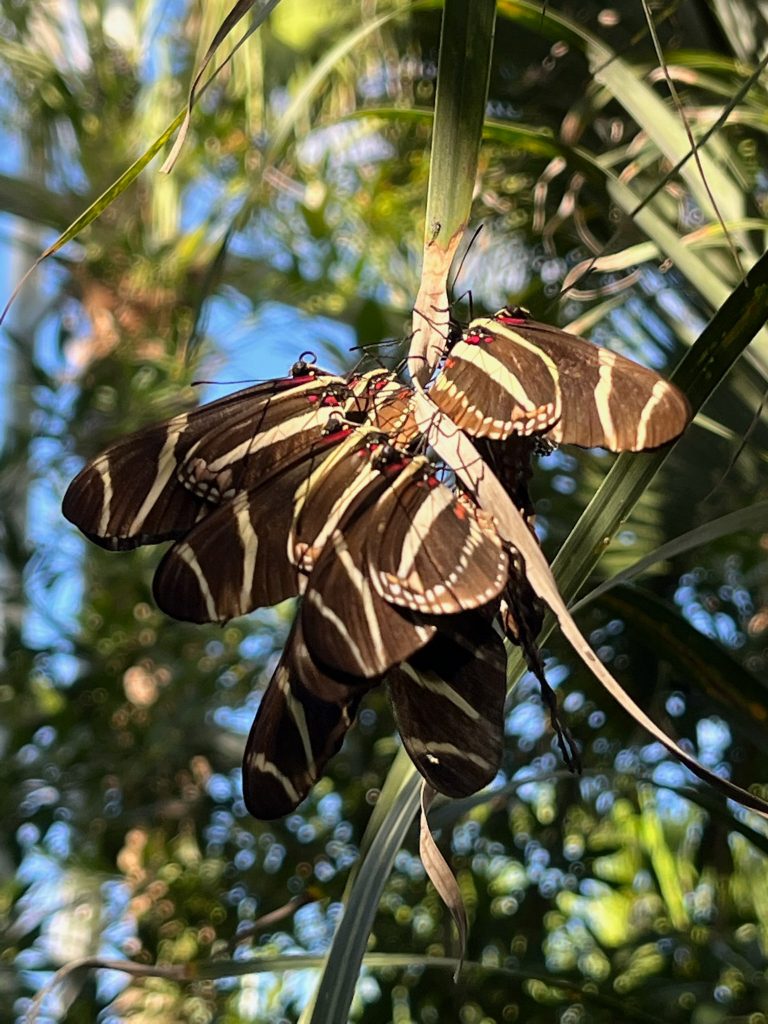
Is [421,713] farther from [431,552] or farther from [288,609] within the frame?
[288,609]

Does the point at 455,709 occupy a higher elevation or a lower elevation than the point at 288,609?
lower

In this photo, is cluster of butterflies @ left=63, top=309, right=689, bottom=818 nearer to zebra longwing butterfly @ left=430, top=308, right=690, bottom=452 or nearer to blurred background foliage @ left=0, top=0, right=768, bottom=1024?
zebra longwing butterfly @ left=430, top=308, right=690, bottom=452

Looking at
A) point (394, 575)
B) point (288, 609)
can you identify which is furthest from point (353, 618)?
point (288, 609)

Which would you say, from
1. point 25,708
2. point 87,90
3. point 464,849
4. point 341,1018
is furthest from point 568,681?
point 87,90

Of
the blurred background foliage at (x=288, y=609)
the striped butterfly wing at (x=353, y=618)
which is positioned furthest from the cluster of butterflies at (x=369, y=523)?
the blurred background foliage at (x=288, y=609)

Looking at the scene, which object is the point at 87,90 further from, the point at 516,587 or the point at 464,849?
the point at 516,587

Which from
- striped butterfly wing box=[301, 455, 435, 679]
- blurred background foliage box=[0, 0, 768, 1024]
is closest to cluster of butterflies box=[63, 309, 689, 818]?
striped butterfly wing box=[301, 455, 435, 679]
